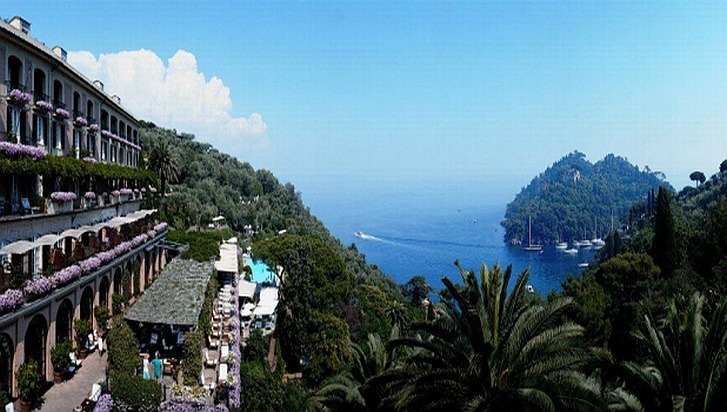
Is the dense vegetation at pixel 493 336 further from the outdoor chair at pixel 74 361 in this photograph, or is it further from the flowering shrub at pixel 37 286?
the flowering shrub at pixel 37 286

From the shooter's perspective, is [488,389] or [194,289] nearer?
[488,389]

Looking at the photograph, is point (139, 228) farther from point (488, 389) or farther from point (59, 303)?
point (488, 389)

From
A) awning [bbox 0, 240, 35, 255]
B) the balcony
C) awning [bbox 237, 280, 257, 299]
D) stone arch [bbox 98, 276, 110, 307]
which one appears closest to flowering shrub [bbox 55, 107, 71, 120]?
the balcony

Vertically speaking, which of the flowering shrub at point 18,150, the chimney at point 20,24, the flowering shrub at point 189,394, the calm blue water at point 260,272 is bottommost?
the calm blue water at point 260,272

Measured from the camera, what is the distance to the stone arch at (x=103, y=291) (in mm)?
29953

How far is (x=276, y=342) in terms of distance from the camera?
44156 millimetres

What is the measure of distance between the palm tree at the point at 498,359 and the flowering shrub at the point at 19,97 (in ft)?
56.5

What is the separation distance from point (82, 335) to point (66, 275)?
3.21m

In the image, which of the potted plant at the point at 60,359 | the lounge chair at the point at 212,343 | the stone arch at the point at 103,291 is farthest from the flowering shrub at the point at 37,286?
the lounge chair at the point at 212,343

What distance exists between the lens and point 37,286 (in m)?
20.3

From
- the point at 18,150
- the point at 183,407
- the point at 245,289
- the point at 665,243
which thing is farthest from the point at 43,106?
the point at 665,243

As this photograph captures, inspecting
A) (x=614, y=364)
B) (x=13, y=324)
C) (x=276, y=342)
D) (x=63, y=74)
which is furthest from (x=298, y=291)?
(x=614, y=364)

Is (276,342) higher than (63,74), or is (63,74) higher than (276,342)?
(63,74)

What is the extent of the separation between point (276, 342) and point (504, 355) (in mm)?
32424
